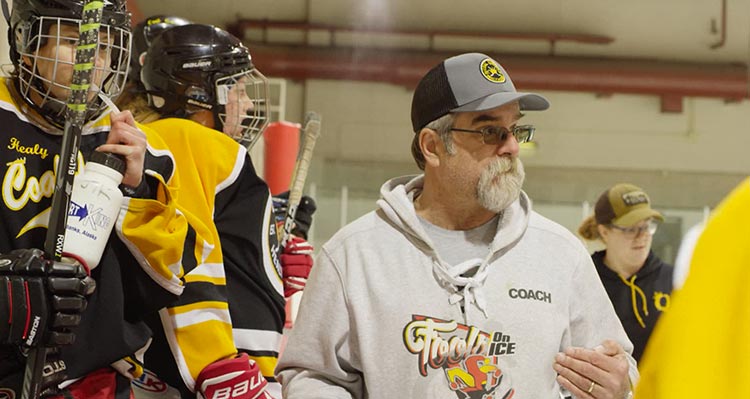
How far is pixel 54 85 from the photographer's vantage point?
74.3 inches

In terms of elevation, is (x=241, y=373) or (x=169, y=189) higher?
(x=169, y=189)

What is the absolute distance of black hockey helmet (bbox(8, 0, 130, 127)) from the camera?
1.90 m

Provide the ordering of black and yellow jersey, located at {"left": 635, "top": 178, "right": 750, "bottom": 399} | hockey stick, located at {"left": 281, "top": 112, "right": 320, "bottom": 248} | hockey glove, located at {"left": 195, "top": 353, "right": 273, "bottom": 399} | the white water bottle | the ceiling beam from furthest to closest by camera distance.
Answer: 1. the ceiling beam
2. hockey stick, located at {"left": 281, "top": 112, "right": 320, "bottom": 248}
3. hockey glove, located at {"left": 195, "top": 353, "right": 273, "bottom": 399}
4. the white water bottle
5. black and yellow jersey, located at {"left": 635, "top": 178, "right": 750, "bottom": 399}

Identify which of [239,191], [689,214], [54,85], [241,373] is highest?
[54,85]

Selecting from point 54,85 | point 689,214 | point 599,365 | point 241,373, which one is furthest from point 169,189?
point 689,214

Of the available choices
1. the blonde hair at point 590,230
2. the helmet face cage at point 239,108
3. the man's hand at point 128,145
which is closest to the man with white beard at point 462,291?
the man's hand at point 128,145

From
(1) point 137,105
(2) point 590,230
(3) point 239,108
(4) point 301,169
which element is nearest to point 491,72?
(3) point 239,108

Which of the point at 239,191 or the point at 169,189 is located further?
the point at 239,191

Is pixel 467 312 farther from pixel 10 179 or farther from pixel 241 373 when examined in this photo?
pixel 10 179

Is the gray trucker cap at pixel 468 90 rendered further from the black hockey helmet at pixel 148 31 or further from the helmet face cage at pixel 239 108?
the black hockey helmet at pixel 148 31

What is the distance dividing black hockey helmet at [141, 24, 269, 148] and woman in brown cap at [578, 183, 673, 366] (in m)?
1.73

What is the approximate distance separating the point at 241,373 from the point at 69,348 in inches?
17.1

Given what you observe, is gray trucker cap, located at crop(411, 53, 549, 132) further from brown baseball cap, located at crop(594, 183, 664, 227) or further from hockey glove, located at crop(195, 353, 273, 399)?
brown baseball cap, located at crop(594, 183, 664, 227)

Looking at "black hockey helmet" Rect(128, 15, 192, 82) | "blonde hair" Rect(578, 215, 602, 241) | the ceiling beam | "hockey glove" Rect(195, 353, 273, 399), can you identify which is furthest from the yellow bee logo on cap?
the ceiling beam
